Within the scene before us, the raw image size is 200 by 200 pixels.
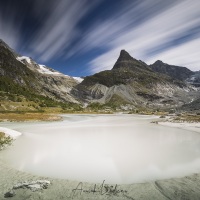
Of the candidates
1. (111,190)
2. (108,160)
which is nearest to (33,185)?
(111,190)

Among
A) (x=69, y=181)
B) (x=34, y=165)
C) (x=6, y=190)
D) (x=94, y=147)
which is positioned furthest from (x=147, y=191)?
(x=94, y=147)

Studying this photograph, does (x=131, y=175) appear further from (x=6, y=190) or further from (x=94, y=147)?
(x=94, y=147)

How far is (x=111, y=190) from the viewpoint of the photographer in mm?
19391

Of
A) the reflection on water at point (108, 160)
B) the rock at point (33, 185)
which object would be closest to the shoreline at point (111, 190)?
the rock at point (33, 185)

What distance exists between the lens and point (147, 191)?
768 inches

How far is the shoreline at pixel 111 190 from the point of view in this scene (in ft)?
59.8

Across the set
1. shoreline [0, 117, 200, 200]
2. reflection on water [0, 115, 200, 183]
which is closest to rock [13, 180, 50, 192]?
shoreline [0, 117, 200, 200]

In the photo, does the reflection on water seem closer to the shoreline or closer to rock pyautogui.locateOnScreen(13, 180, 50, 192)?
the shoreline

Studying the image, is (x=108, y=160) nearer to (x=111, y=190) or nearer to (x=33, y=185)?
(x=111, y=190)

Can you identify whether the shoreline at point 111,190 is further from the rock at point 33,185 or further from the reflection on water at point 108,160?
the reflection on water at point 108,160

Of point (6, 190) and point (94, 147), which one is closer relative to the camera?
point (6, 190)

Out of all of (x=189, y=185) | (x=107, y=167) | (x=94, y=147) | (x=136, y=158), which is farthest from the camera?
(x=94, y=147)

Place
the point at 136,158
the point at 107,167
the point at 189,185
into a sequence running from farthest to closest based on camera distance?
the point at 136,158
the point at 107,167
the point at 189,185

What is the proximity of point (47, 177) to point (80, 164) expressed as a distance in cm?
584
